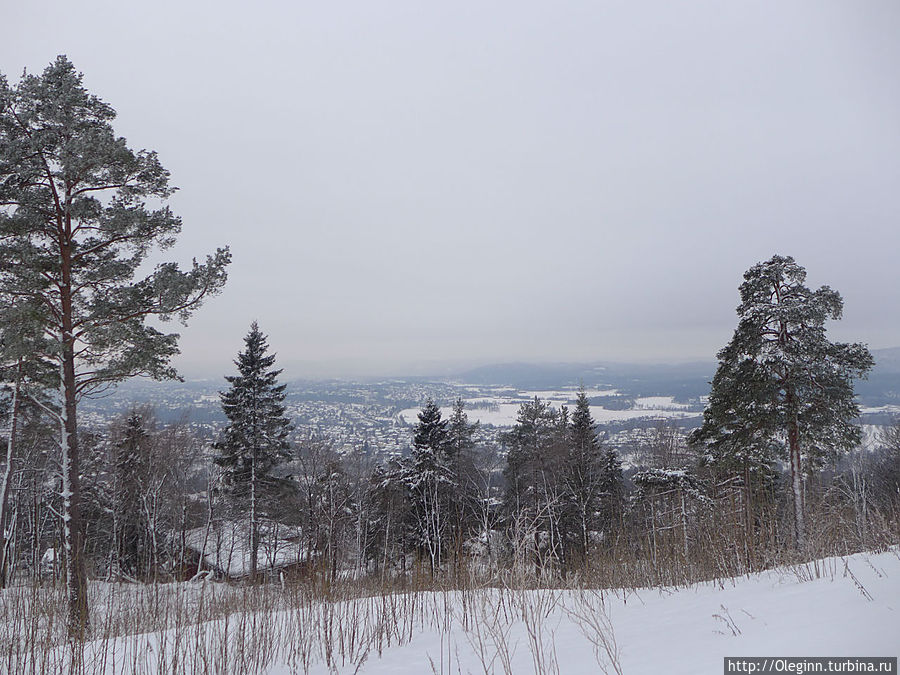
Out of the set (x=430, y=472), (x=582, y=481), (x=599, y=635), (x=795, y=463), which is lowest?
(x=582, y=481)

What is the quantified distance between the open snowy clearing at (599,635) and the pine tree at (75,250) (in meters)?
5.88

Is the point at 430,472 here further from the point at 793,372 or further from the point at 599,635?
the point at 599,635

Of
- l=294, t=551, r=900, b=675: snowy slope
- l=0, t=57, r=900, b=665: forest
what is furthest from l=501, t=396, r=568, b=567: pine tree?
l=294, t=551, r=900, b=675: snowy slope

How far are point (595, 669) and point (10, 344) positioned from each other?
33.6ft

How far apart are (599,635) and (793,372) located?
1349cm

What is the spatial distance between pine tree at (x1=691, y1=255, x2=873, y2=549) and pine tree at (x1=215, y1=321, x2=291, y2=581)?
18457 millimetres

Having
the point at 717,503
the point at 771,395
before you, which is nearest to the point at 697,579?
the point at 717,503

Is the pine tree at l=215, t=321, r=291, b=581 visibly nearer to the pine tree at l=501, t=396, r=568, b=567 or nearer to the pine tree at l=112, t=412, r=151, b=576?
the pine tree at l=112, t=412, r=151, b=576

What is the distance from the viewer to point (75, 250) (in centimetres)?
900

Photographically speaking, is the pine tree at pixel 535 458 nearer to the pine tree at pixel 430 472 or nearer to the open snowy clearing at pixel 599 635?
the pine tree at pixel 430 472

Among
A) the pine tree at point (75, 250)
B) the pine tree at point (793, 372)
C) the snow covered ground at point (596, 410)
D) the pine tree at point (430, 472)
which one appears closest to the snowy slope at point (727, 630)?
the pine tree at point (75, 250)

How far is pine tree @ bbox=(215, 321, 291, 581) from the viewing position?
20016 mm

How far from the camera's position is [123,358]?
9.04 metres

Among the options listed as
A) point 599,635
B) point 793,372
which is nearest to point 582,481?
point 793,372
